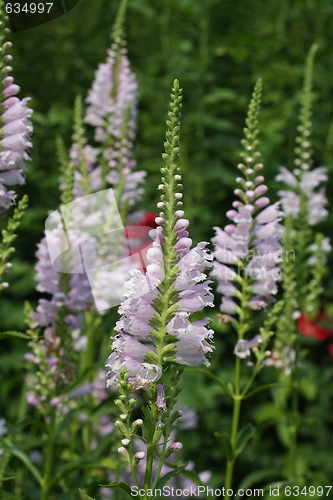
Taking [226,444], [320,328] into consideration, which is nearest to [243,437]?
[226,444]

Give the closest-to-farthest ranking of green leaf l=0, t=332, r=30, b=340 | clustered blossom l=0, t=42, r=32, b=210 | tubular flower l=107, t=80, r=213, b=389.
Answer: tubular flower l=107, t=80, r=213, b=389
green leaf l=0, t=332, r=30, b=340
clustered blossom l=0, t=42, r=32, b=210

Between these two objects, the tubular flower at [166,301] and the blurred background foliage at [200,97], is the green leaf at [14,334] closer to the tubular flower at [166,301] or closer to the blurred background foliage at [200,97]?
the tubular flower at [166,301]

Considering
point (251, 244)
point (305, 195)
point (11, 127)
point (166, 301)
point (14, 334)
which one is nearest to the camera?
point (166, 301)

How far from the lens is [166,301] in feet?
5.05

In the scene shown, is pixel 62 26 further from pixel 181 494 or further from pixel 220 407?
pixel 181 494

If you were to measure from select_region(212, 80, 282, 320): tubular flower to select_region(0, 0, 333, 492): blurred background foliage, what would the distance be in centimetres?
201

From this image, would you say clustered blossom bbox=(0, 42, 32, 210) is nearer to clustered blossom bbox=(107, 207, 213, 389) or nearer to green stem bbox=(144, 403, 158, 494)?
clustered blossom bbox=(107, 207, 213, 389)

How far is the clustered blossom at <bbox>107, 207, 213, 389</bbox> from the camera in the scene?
150 centimetres

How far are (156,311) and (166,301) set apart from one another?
6 cm

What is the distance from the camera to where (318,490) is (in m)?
3.27

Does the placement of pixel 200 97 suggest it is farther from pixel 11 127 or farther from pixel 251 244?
Answer: pixel 11 127

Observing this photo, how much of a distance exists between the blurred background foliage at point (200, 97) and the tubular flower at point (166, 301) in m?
2.62

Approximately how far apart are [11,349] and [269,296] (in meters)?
3.04

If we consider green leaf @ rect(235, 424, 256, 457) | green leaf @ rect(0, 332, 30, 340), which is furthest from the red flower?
green leaf @ rect(0, 332, 30, 340)
